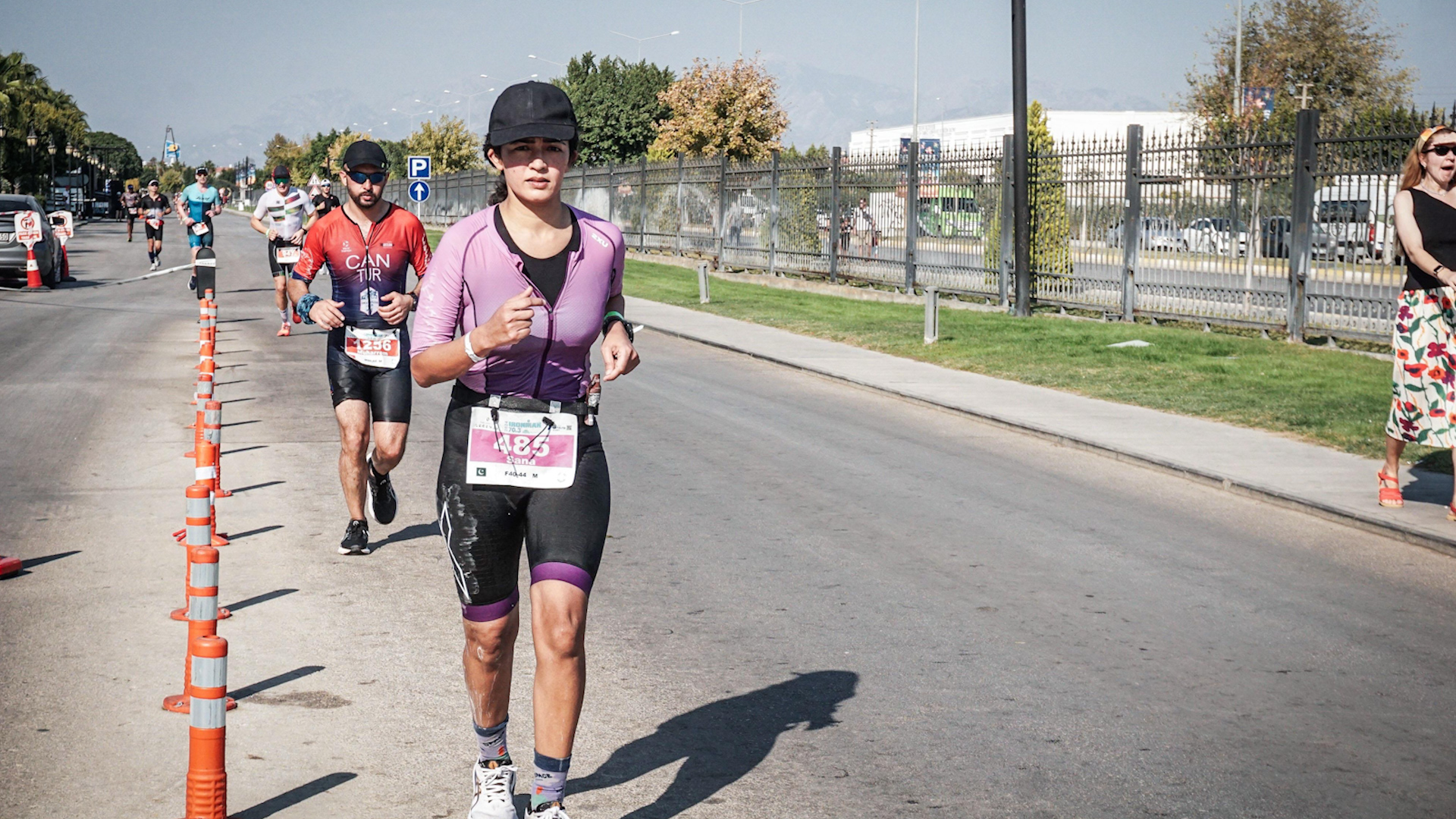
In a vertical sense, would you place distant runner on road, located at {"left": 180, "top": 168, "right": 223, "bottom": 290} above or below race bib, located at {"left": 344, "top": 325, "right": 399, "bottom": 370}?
above

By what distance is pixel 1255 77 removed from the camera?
52750 millimetres

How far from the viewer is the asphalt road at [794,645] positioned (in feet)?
14.9

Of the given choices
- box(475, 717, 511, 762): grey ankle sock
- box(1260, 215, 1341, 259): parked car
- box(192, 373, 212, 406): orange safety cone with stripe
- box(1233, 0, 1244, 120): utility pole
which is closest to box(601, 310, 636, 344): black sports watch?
box(475, 717, 511, 762): grey ankle sock

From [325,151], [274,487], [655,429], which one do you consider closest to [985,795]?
[274,487]

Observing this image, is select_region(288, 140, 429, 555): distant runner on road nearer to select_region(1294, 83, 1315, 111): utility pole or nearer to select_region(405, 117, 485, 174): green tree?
select_region(1294, 83, 1315, 111): utility pole

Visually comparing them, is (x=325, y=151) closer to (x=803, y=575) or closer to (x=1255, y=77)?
(x=1255, y=77)

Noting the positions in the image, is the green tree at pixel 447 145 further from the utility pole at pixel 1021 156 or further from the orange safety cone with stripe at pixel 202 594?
the orange safety cone with stripe at pixel 202 594

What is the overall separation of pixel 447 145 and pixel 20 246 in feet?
202

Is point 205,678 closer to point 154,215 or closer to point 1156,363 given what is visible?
point 1156,363

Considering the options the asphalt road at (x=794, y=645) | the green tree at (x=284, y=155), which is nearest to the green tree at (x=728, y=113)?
the asphalt road at (x=794, y=645)

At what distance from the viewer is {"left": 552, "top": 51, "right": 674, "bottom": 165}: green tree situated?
285ft

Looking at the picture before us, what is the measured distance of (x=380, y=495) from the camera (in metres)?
7.81

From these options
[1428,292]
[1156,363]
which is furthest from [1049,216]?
[1428,292]

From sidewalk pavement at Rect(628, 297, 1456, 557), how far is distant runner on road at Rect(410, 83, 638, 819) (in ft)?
19.6
